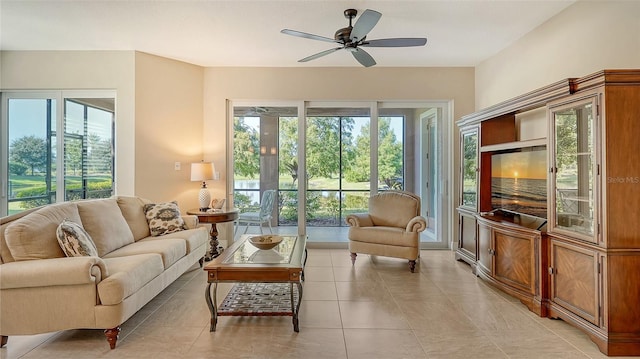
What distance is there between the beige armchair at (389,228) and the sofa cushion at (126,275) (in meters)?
2.44

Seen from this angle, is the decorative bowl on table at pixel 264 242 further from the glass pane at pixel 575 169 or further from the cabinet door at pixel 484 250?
the glass pane at pixel 575 169

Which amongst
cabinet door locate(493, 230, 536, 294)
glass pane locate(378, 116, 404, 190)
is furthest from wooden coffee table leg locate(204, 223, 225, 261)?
cabinet door locate(493, 230, 536, 294)

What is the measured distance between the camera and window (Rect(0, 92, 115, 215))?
4.46 metres

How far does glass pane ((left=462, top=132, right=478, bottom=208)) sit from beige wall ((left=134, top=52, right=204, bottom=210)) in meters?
3.97

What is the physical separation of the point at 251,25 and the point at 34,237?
9.37 feet

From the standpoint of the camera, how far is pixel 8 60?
14.5ft

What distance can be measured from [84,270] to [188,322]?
2.98ft

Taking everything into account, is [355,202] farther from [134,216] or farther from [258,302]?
[134,216]

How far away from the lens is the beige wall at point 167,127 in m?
Answer: 4.42

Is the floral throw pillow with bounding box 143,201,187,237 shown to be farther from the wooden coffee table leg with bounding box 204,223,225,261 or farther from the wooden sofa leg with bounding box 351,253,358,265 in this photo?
the wooden sofa leg with bounding box 351,253,358,265

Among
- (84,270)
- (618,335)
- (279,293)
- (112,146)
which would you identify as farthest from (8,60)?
(618,335)

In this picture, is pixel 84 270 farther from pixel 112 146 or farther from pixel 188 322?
pixel 112 146

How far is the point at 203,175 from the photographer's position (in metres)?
4.54

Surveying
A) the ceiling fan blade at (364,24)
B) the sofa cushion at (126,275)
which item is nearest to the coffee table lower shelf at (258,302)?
the sofa cushion at (126,275)
